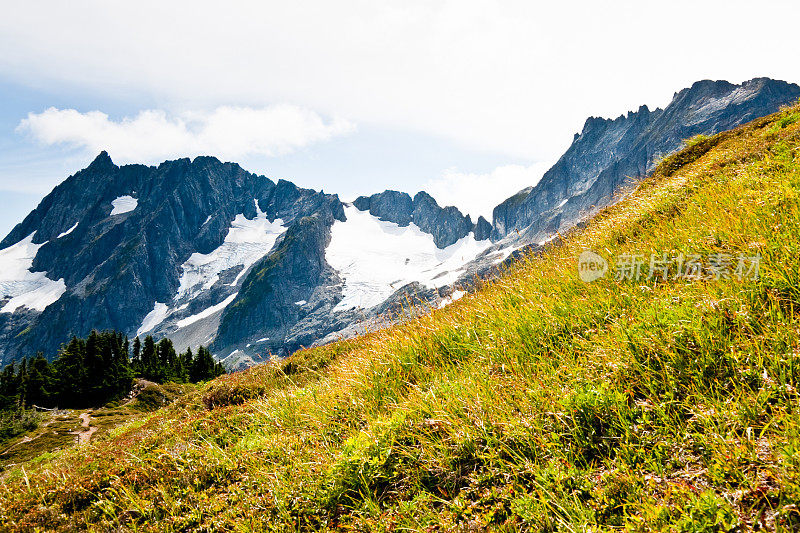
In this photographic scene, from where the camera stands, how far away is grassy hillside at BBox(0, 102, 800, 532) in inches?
107

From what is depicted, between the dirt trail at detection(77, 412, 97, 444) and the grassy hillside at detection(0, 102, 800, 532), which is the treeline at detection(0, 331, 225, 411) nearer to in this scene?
the dirt trail at detection(77, 412, 97, 444)

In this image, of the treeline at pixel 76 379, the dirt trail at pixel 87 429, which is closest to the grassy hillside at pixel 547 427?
the dirt trail at pixel 87 429

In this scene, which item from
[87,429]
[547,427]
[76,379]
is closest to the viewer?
[547,427]

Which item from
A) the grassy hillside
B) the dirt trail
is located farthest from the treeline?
the grassy hillside

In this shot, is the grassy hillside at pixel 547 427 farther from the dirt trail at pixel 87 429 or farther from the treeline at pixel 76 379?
the treeline at pixel 76 379

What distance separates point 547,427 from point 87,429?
115ft

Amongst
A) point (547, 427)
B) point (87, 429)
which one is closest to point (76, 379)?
point (87, 429)

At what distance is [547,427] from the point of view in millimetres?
3553

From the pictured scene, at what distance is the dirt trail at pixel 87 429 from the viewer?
74.0ft

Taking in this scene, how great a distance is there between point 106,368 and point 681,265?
62.2m

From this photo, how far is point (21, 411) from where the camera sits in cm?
3166

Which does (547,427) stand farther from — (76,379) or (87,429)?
(76,379)

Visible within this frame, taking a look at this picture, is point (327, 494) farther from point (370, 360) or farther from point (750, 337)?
point (750, 337)

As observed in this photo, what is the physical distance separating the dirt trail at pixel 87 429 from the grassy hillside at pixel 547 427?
68.6 feet
